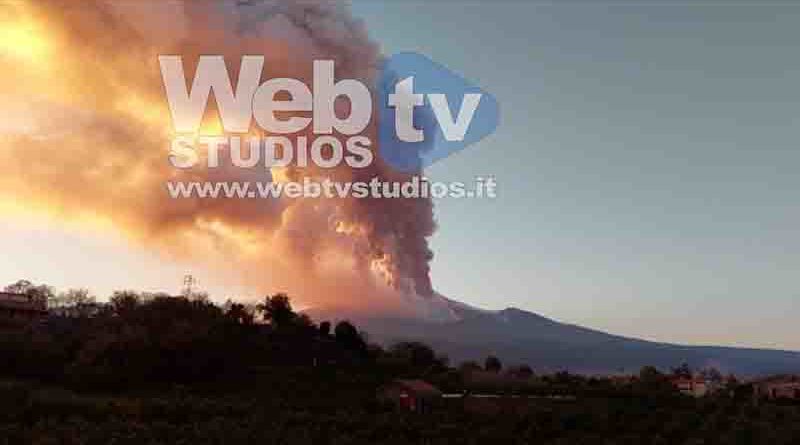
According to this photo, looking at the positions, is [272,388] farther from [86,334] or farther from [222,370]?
[86,334]

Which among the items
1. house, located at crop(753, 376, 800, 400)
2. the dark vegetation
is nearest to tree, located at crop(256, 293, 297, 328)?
the dark vegetation

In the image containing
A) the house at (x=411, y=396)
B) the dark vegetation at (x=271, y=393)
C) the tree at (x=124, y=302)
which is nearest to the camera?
the dark vegetation at (x=271, y=393)

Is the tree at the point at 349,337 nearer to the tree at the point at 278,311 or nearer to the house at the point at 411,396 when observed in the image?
the tree at the point at 278,311

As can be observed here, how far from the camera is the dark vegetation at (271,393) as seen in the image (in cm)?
1541

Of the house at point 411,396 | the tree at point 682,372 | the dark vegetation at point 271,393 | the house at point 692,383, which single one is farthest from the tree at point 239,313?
the tree at point 682,372

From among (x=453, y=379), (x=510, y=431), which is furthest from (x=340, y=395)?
(x=510, y=431)

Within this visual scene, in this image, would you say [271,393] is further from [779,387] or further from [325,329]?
[779,387]

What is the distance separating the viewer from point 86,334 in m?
32.5

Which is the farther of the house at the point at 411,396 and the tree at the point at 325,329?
the tree at the point at 325,329

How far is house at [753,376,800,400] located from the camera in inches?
1520

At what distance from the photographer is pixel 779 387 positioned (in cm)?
4288

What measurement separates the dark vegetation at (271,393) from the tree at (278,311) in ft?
0.25

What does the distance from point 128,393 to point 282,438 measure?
14403 mm

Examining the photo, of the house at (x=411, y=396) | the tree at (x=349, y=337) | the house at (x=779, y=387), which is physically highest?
the tree at (x=349, y=337)
